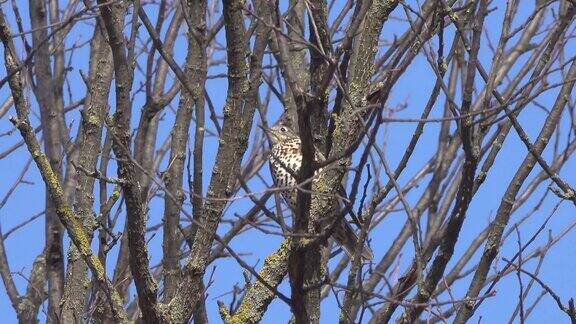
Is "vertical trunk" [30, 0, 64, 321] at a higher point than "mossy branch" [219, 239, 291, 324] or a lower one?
higher

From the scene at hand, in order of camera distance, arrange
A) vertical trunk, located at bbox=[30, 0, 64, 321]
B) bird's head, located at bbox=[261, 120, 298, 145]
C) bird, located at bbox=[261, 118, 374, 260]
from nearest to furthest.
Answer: vertical trunk, located at bbox=[30, 0, 64, 321] → bird, located at bbox=[261, 118, 374, 260] → bird's head, located at bbox=[261, 120, 298, 145]

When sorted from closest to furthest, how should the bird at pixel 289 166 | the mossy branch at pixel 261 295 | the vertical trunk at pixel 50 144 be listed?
1. the mossy branch at pixel 261 295
2. the vertical trunk at pixel 50 144
3. the bird at pixel 289 166

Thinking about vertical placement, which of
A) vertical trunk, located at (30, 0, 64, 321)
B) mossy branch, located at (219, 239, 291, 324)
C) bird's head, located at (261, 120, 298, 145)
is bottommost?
mossy branch, located at (219, 239, 291, 324)

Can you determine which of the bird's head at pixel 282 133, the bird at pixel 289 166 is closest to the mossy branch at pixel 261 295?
the bird at pixel 289 166

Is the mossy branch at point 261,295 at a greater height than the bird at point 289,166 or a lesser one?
lesser

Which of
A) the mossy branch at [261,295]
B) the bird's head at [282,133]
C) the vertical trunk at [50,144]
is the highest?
the bird's head at [282,133]

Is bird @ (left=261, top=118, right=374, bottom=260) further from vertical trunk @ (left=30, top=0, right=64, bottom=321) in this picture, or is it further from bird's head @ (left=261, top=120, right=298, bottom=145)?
vertical trunk @ (left=30, top=0, right=64, bottom=321)

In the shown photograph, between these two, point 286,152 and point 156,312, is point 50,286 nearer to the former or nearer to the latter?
point 156,312

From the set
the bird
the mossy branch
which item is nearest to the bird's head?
the bird

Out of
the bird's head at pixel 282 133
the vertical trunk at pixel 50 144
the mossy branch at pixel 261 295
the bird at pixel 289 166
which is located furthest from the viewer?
the bird's head at pixel 282 133

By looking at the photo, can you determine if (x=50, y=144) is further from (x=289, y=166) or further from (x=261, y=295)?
(x=289, y=166)

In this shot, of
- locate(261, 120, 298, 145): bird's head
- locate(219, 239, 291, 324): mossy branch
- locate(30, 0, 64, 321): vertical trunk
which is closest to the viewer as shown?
locate(219, 239, 291, 324): mossy branch

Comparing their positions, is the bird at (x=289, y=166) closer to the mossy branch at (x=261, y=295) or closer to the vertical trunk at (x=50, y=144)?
the vertical trunk at (x=50, y=144)

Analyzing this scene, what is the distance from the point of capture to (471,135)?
2.69 m
